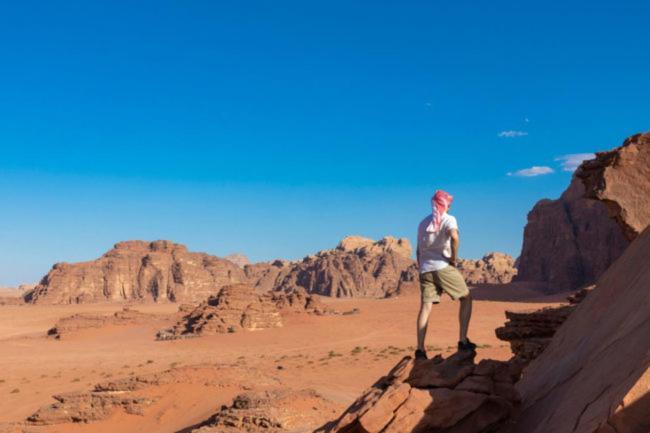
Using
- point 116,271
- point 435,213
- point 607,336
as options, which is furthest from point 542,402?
point 116,271

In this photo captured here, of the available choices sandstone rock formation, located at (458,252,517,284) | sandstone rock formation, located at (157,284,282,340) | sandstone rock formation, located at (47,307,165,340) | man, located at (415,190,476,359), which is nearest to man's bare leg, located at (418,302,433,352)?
man, located at (415,190,476,359)

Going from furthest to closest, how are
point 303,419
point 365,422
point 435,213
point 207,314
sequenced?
point 207,314, point 303,419, point 435,213, point 365,422

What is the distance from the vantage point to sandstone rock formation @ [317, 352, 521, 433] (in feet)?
17.1

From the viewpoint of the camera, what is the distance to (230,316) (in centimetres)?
3697

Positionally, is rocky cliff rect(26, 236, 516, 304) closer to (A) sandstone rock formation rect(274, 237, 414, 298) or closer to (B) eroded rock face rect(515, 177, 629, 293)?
(A) sandstone rock formation rect(274, 237, 414, 298)

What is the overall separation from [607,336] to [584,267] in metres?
58.1

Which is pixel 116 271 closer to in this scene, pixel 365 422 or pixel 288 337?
pixel 288 337

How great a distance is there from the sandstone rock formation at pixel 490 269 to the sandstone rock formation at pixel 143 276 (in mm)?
37103

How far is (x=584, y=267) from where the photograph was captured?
58.2m

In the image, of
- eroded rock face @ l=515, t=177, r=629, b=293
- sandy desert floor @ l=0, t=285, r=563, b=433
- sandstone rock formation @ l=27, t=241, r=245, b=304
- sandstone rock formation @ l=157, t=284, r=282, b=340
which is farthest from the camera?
sandstone rock formation @ l=27, t=241, r=245, b=304

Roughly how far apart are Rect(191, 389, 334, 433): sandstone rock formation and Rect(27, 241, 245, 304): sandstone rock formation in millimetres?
77421

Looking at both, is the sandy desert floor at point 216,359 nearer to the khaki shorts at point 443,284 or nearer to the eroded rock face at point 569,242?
the khaki shorts at point 443,284

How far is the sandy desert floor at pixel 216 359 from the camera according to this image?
44.9ft

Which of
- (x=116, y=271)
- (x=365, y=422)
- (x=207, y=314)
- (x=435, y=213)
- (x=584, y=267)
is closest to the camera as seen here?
(x=365, y=422)
